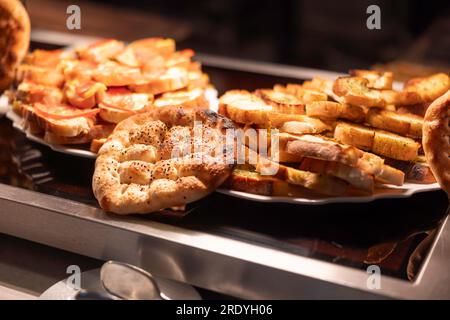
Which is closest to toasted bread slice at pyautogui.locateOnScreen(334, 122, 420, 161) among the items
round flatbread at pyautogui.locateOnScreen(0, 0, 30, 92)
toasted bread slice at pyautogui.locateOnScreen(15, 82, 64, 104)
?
toasted bread slice at pyautogui.locateOnScreen(15, 82, 64, 104)

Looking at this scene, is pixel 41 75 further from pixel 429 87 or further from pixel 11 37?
pixel 429 87

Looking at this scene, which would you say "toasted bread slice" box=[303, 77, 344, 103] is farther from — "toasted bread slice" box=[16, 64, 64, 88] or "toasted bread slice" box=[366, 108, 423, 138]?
"toasted bread slice" box=[16, 64, 64, 88]

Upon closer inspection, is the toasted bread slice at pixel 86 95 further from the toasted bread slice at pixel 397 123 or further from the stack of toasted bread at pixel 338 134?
the toasted bread slice at pixel 397 123

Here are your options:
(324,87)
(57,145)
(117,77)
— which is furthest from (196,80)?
(57,145)

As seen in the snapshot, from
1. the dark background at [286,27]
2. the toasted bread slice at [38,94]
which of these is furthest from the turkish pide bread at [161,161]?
the dark background at [286,27]
